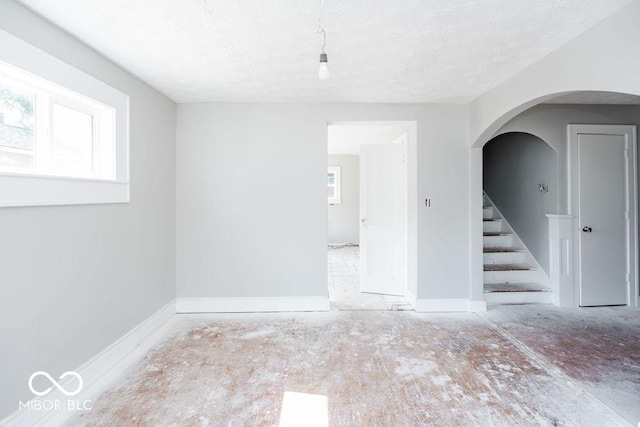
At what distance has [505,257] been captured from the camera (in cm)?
427

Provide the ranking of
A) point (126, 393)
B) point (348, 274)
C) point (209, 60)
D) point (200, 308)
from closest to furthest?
point (126, 393)
point (209, 60)
point (200, 308)
point (348, 274)

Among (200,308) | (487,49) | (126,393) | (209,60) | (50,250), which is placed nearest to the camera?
(50,250)

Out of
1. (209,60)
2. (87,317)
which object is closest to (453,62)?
(209,60)

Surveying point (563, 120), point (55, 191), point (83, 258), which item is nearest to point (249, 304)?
point (83, 258)

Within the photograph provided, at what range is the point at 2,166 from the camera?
166 centimetres

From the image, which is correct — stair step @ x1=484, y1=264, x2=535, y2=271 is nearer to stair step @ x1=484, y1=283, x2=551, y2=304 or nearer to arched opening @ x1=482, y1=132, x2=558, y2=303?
arched opening @ x1=482, y1=132, x2=558, y2=303

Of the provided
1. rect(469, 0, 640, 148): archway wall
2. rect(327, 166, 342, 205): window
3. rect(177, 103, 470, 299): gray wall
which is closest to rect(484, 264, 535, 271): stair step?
rect(177, 103, 470, 299): gray wall

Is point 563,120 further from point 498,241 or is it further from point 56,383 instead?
point 56,383

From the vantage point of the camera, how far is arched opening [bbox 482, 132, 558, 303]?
3.79 m

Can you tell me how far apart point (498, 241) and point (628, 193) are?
1.49 meters

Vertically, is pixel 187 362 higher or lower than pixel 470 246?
lower

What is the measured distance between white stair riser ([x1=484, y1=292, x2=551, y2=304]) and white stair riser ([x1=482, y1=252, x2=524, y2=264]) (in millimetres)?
607

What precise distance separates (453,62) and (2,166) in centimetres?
300

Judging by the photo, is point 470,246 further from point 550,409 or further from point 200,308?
point 200,308
